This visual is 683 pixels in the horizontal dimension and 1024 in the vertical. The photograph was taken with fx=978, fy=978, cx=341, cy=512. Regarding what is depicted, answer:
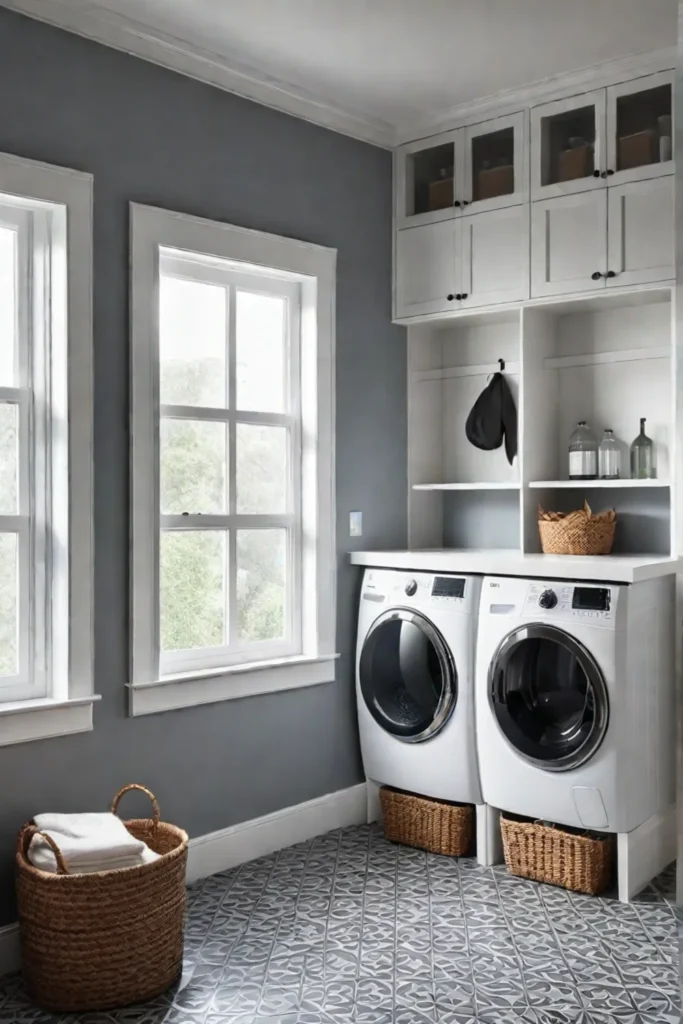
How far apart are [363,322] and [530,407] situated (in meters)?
0.74

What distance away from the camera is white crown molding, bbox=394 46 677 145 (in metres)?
3.21

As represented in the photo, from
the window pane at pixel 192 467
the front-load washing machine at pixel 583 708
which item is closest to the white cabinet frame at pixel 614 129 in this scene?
the front-load washing machine at pixel 583 708

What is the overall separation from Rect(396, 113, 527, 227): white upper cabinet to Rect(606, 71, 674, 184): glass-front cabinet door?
1.12ft

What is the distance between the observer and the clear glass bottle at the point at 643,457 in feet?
11.4

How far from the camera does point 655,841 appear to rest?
3221mm

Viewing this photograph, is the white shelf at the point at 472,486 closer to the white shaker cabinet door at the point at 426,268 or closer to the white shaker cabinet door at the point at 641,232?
the white shaker cabinet door at the point at 426,268

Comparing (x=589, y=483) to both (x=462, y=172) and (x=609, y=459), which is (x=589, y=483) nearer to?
(x=609, y=459)

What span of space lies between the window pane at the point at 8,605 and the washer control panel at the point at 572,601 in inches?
62.7

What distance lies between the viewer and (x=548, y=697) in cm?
319

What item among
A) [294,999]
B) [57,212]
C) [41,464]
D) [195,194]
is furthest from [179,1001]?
[195,194]

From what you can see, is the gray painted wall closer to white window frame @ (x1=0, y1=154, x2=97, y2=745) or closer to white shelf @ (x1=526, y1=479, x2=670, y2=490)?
white window frame @ (x1=0, y1=154, x2=97, y2=745)

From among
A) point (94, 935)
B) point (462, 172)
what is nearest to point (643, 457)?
point (462, 172)

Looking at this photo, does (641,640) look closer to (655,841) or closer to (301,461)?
(655,841)

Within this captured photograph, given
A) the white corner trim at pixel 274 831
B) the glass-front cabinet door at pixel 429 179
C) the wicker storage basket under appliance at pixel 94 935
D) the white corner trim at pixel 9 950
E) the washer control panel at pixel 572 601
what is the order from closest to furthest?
the wicker storage basket under appliance at pixel 94 935 < the white corner trim at pixel 9 950 < the washer control panel at pixel 572 601 < the white corner trim at pixel 274 831 < the glass-front cabinet door at pixel 429 179
